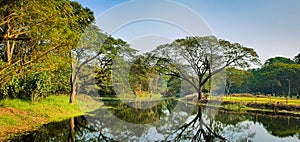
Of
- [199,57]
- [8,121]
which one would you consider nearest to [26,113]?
[8,121]

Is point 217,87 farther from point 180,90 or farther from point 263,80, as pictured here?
point 263,80

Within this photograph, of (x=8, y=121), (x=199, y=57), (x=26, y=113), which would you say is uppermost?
(x=199, y=57)

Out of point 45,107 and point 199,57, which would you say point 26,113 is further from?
point 199,57

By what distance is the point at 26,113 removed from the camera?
11594 millimetres

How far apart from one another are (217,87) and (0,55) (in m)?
34.8

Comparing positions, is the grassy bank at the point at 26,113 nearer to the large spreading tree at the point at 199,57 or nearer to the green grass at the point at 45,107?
the green grass at the point at 45,107

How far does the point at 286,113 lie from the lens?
17.4 meters

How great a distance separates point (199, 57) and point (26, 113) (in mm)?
21943

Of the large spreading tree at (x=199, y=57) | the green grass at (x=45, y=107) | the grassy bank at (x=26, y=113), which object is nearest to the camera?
the grassy bank at (x=26, y=113)

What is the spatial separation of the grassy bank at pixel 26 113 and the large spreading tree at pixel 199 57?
1786cm

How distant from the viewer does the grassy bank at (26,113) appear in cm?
927

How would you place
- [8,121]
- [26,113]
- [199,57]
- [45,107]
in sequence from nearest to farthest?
1. [8,121]
2. [26,113]
3. [45,107]
4. [199,57]

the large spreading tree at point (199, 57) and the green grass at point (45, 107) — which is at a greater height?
the large spreading tree at point (199, 57)

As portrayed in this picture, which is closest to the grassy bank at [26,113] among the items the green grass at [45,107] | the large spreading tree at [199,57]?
the green grass at [45,107]
